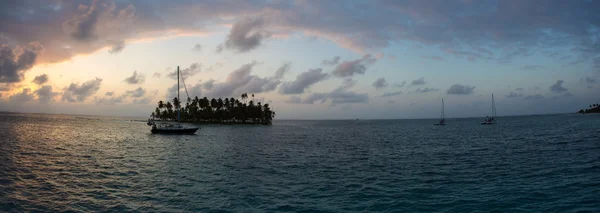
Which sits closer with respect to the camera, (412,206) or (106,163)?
(412,206)

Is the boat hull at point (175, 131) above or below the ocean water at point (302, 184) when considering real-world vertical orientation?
above

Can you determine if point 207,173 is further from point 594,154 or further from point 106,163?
point 594,154

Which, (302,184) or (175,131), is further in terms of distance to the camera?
(175,131)

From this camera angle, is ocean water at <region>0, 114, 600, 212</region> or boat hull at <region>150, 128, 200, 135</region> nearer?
ocean water at <region>0, 114, 600, 212</region>

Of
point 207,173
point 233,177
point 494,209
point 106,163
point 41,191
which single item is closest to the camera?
point 494,209

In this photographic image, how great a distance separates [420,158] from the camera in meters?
42.3

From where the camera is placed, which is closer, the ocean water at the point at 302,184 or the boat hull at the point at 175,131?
the ocean water at the point at 302,184

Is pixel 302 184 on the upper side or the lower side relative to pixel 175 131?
lower

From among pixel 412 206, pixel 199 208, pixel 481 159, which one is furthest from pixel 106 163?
pixel 481 159

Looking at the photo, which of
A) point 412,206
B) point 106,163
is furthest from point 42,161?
point 412,206

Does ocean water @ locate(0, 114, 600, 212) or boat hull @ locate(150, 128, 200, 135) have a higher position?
boat hull @ locate(150, 128, 200, 135)

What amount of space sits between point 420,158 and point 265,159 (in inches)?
802

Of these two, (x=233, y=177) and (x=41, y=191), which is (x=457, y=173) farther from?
(x=41, y=191)

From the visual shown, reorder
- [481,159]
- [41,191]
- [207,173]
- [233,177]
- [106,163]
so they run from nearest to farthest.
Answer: [41,191] < [233,177] < [207,173] < [106,163] < [481,159]
